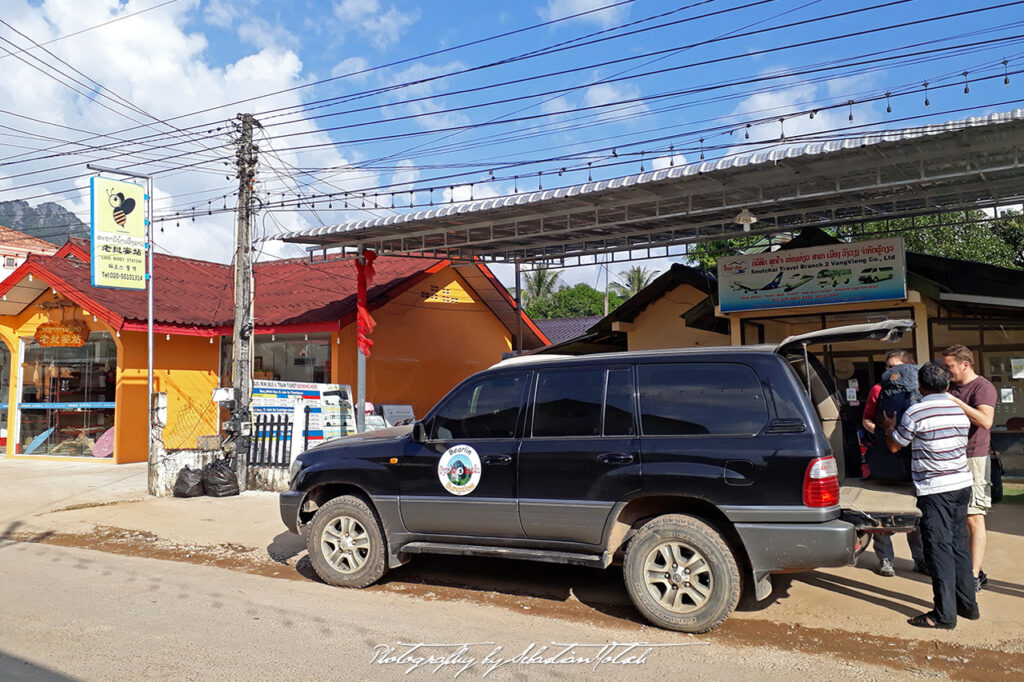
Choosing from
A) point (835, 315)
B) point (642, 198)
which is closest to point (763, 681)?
point (642, 198)

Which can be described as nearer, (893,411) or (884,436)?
(893,411)

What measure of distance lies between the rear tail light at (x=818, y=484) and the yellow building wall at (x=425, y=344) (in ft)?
44.9

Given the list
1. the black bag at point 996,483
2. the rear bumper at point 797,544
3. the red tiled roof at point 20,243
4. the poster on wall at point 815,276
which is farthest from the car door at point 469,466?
the red tiled roof at point 20,243

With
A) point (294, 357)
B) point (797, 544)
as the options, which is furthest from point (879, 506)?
point (294, 357)

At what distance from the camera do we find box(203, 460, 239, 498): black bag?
11.9 meters

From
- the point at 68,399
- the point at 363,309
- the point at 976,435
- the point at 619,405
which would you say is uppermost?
the point at 363,309

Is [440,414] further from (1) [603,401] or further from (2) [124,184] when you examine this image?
(2) [124,184]

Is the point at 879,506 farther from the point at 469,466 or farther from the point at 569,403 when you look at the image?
the point at 469,466

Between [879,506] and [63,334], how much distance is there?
1796cm

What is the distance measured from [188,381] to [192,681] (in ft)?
49.8

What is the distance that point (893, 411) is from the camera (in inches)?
244

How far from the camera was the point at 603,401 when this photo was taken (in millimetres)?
5691

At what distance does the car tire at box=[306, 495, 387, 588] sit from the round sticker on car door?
2.71 feet

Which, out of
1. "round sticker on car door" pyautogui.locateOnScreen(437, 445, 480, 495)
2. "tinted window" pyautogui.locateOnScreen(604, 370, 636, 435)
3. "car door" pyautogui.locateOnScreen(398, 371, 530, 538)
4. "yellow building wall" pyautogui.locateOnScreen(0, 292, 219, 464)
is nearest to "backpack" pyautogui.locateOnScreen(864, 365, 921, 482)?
"tinted window" pyautogui.locateOnScreen(604, 370, 636, 435)
